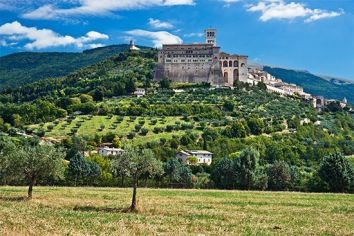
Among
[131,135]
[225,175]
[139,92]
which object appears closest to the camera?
[225,175]

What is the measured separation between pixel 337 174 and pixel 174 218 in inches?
1983

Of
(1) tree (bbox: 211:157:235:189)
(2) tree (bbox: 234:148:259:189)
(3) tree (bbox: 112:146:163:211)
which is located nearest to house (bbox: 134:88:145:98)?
(1) tree (bbox: 211:157:235:189)

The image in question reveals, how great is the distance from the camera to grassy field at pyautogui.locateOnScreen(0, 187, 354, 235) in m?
29.4

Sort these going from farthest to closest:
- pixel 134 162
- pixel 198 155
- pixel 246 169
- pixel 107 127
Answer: pixel 107 127 → pixel 198 155 → pixel 246 169 → pixel 134 162

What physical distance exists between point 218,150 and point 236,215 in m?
97.7

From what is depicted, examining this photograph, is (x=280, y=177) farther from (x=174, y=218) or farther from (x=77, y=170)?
(x=174, y=218)

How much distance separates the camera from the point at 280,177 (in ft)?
287

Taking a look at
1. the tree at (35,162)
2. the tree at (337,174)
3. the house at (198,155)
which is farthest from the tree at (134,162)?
the house at (198,155)

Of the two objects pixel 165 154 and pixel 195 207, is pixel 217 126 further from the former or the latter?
pixel 195 207

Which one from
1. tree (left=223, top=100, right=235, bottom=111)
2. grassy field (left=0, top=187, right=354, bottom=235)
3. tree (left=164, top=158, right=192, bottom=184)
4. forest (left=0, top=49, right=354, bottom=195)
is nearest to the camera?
grassy field (left=0, top=187, right=354, bottom=235)

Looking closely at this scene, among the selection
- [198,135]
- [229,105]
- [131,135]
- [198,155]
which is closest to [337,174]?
[198,155]

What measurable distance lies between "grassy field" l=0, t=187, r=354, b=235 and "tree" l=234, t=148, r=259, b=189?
36886mm

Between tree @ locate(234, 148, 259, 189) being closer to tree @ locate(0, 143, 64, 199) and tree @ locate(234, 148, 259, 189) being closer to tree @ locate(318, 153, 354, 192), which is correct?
tree @ locate(318, 153, 354, 192)

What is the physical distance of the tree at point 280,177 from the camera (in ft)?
287
